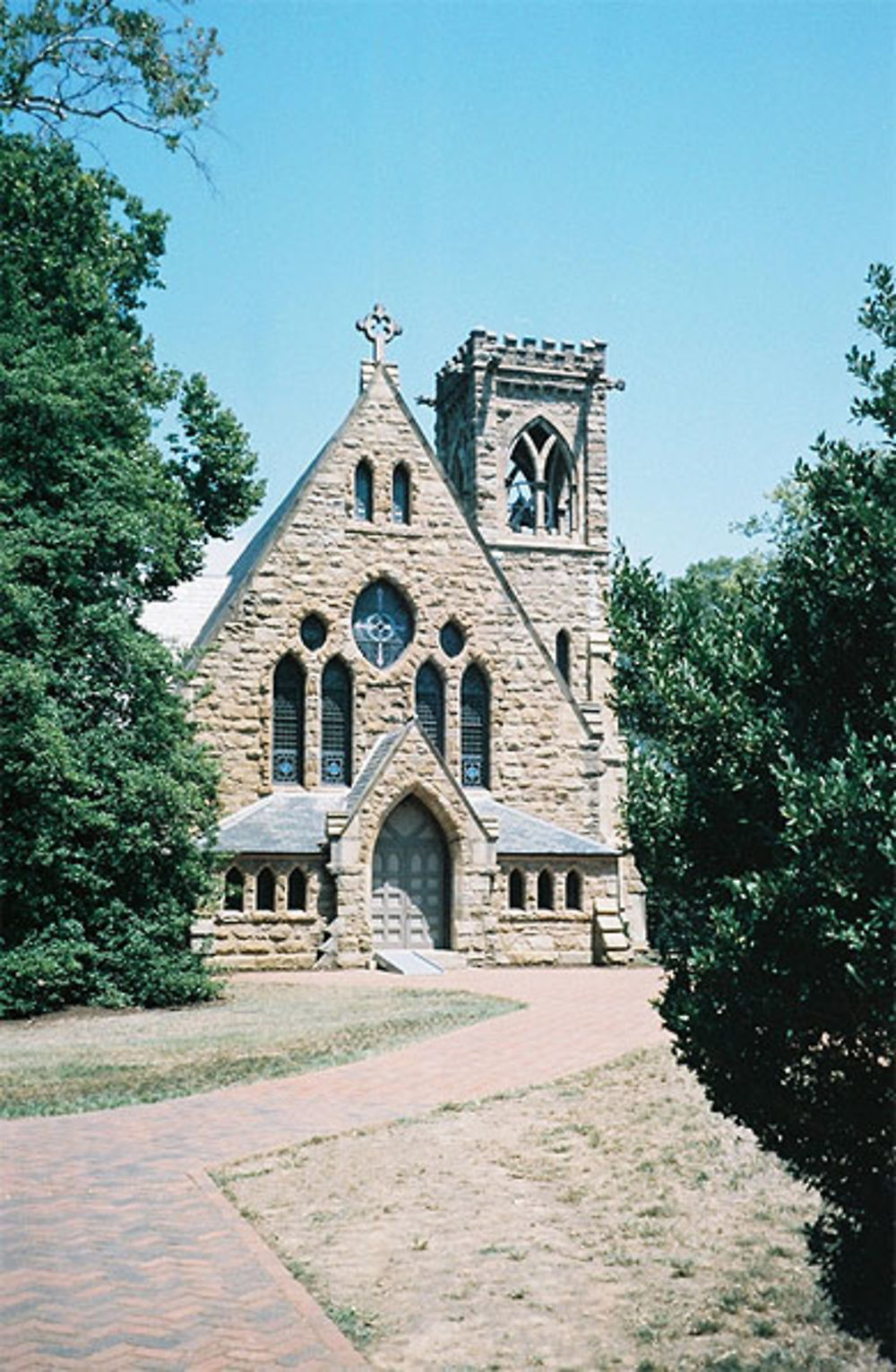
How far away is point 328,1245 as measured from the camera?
7816mm

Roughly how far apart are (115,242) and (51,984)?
13054 millimetres

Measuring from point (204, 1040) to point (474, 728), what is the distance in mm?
17034

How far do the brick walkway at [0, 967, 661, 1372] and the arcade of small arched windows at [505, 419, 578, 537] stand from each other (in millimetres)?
29925

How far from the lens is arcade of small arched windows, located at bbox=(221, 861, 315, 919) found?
28.4 meters

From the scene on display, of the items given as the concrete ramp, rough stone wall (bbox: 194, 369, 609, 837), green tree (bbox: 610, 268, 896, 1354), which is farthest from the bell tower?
green tree (bbox: 610, 268, 896, 1354)

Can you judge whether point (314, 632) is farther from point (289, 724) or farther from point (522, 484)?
point (522, 484)

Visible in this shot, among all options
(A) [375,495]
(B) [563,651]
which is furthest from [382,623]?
(B) [563,651]

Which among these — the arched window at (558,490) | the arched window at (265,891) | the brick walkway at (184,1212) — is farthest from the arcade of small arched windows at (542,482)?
the brick walkway at (184,1212)

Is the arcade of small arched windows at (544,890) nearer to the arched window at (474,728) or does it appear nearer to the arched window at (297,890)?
the arched window at (474,728)

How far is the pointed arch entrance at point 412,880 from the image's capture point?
30219 millimetres

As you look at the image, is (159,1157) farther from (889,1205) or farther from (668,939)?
(889,1205)

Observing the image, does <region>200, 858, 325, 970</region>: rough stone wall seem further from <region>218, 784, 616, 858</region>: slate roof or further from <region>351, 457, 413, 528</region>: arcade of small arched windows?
<region>351, 457, 413, 528</region>: arcade of small arched windows

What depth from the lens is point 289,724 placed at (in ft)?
104

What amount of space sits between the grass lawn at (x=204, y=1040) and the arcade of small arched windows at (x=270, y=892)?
15.4 ft
